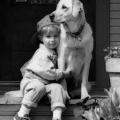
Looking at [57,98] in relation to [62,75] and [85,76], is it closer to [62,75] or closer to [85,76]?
[62,75]

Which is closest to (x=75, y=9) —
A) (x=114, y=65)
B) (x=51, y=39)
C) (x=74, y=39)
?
(x=74, y=39)

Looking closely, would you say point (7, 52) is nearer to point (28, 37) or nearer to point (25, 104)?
point (28, 37)

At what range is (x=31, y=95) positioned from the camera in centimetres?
551

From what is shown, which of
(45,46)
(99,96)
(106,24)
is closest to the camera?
(45,46)

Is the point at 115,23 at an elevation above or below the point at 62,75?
above

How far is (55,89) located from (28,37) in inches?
87.6

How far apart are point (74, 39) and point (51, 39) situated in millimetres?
256

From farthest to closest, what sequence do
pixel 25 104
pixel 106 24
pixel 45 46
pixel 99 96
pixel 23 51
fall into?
pixel 23 51 → pixel 106 24 → pixel 99 96 → pixel 45 46 → pixel 25 104

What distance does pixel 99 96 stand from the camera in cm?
625

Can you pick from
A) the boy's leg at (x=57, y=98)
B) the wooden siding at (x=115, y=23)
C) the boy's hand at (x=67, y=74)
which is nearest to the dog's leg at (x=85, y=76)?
the boy's hand at (x=67, y=74)

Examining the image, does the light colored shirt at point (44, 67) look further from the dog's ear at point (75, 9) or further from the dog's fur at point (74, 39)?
the dog's ear at point (75, 9)

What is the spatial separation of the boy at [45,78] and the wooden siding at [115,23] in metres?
1.50

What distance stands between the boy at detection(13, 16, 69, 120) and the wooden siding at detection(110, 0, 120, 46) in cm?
150

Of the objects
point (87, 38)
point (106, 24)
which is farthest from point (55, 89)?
point (106, 24)
